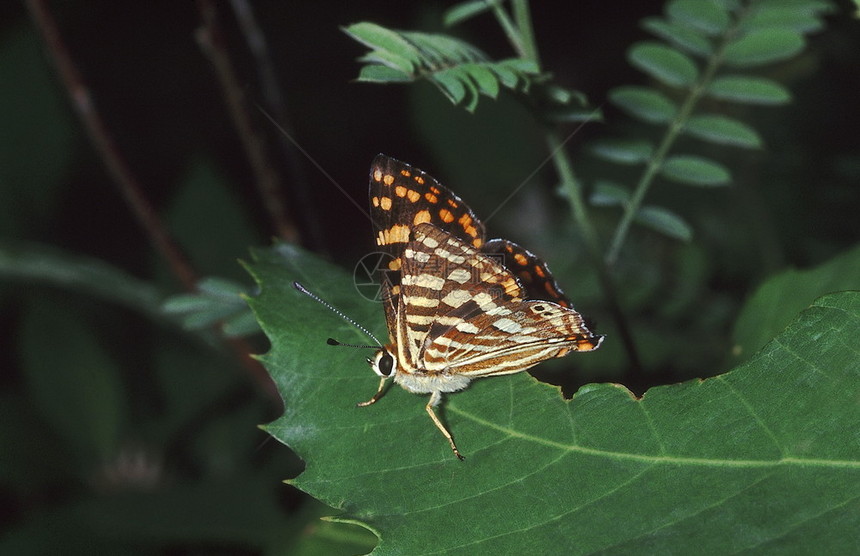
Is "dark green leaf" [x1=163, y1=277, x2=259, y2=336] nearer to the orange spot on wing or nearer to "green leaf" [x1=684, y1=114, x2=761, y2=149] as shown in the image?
the orange spot on wing

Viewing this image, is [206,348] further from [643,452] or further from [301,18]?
[643,452]

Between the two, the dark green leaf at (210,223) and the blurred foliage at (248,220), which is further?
the dark green leaf at (210,223)

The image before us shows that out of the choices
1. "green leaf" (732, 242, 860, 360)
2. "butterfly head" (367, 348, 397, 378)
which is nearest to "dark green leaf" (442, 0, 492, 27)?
"butterfly head" (367, 348, 397, 378)

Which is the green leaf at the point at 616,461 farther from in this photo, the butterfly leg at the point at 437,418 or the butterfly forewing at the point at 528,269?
the butterfly forewing at the point at 528,269

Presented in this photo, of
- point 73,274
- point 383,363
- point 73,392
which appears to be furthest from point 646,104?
point 73,392

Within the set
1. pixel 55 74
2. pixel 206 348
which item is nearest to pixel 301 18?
pixel 55 74

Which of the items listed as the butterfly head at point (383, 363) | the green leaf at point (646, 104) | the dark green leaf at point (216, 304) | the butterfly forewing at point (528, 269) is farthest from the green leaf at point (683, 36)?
the dark green leaf at point (216, 304)
